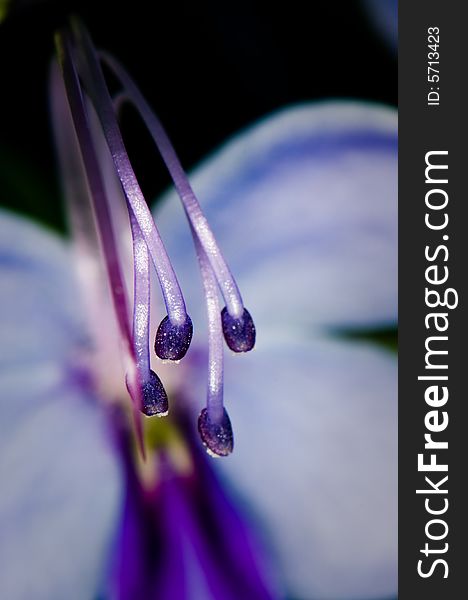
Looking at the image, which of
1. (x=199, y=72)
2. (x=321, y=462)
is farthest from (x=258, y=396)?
(x=199, y=72)

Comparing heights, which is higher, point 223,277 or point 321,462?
point 223,277

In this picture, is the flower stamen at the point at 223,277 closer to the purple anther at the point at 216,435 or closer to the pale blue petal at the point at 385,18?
the purple anther at the point at 216,435

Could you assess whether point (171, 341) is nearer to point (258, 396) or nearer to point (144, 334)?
point (144, 334)

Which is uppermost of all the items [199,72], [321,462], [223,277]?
[199,72]

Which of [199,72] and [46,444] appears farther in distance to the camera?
[199,72]

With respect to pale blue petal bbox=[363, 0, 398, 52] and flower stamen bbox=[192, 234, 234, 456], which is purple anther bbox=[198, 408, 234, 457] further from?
pale blue petal bbox=[363, 0, 398, 52]

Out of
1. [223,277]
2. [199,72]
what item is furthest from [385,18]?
[223,277]
